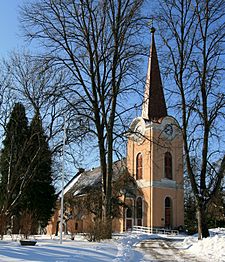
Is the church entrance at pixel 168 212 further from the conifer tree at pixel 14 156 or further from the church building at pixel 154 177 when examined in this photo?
the conifer tree at pixel 14 156

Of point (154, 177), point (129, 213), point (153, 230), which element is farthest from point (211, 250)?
point (129, 213)

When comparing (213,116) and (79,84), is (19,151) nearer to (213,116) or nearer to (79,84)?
(79,84)

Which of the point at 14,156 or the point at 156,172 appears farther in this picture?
the point at 156,172

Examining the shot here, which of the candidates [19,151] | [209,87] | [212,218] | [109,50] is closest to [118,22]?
[109,50]

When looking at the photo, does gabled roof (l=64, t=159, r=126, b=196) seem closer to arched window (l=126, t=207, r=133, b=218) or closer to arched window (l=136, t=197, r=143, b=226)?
arched window (l=126, t=207, r=133, b=218)

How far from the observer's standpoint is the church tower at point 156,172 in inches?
1710

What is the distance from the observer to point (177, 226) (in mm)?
44031

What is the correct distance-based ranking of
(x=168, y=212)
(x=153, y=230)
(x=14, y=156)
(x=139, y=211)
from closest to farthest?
(x=14, y=156), (x=153, y=230), (x=168, y=212), (x=139, y=211)

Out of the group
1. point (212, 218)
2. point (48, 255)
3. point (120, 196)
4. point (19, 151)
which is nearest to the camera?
point (48, 255)

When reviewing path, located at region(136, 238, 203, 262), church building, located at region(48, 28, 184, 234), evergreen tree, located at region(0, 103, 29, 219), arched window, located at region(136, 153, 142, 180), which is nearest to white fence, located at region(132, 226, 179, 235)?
church building, located at region(48, 28, 184, 234)

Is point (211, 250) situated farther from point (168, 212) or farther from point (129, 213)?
point (129, 213)

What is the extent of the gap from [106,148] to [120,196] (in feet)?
69.4

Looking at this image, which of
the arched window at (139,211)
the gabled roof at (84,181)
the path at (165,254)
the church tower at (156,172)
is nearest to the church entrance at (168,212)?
the church tower at (156,172)

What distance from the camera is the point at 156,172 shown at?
1756 inches
